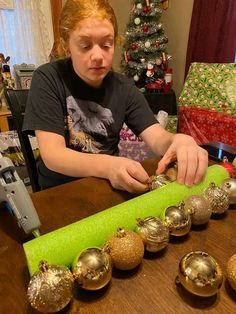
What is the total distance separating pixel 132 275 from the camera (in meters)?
0.39

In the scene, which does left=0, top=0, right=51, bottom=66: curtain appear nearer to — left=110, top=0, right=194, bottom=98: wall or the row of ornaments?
left=110, top=0, right=194, bottom=98: wall

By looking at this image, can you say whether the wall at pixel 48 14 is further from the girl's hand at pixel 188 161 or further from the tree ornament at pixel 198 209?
the tree ornament at pixel 198 209

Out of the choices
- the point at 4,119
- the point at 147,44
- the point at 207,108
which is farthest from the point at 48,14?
the point at 207,108

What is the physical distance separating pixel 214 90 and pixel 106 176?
1.77 metres

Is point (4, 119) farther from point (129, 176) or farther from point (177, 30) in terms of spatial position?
point (129, 176)

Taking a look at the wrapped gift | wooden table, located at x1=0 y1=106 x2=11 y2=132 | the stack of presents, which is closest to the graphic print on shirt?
the stack of presents

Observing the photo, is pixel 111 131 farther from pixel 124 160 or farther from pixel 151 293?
pixel 151 293

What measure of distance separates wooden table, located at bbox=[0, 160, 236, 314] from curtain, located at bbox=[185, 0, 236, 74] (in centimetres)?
222

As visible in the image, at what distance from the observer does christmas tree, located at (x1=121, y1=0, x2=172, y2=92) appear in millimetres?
2559

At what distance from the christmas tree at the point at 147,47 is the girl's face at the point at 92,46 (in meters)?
1.94

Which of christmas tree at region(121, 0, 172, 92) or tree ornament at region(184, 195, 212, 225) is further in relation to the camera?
christmas tree at region(121, 0, 172, 92)

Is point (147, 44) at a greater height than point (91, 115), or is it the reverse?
point (147, 44)

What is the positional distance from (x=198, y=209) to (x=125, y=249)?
0.57 ft

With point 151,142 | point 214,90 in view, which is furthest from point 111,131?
point 214,90
